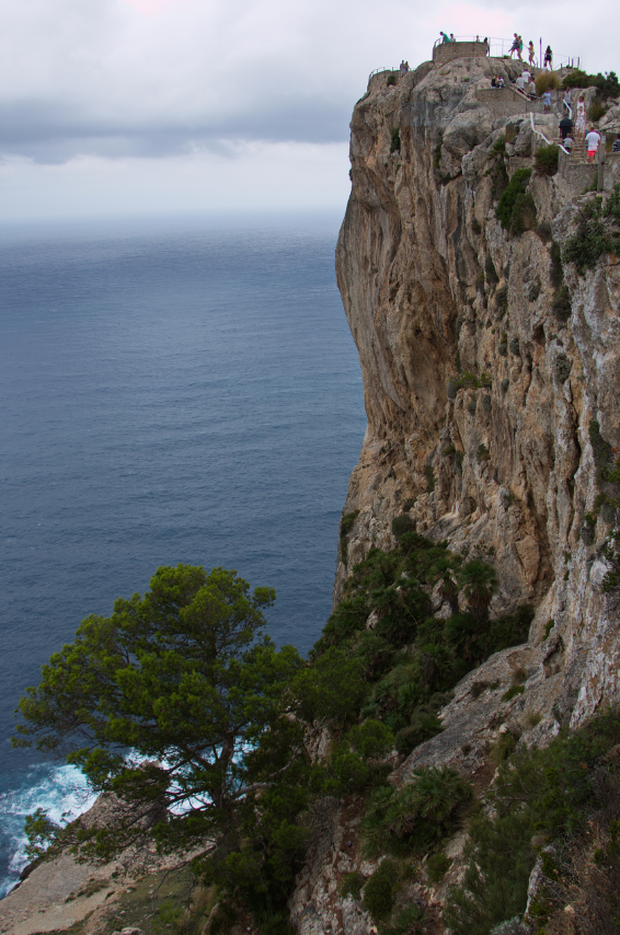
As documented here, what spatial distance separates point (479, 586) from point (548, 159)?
15812 mm

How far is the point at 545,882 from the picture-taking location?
10.6 m

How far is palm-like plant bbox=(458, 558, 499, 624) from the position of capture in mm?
26141

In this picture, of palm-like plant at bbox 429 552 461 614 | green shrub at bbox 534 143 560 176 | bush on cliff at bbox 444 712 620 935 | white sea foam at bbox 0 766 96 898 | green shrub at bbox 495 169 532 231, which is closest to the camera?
bush on cliff at bbox 444 712 620 935

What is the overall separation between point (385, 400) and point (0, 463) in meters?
68.4

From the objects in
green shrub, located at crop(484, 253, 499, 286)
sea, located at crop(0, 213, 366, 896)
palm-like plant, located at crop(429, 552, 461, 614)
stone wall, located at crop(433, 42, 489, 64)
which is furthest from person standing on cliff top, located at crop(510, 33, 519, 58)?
sea, located at crop(0, 213, 366, 896)

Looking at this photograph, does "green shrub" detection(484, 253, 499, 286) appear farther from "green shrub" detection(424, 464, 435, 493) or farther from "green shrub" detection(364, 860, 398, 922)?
"green shrub" detection(364, 860, 398, 922)

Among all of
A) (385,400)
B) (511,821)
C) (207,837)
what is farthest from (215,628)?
(385,400)

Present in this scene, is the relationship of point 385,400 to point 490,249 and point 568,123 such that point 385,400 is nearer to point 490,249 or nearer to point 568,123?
point 490,249

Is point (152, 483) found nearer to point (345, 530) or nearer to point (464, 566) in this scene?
point (345, 530)

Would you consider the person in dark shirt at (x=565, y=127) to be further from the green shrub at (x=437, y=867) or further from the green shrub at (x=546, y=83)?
the green shrub at (x=437, y=867)

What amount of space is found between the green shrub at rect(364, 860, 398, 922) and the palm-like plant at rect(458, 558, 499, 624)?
454 inches

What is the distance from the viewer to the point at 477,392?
30906mm

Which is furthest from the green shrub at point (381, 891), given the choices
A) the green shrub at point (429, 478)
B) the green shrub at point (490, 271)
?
the green shrub at point (429, 478)

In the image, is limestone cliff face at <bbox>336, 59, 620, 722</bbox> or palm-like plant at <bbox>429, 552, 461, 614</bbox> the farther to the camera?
palm-like plant at <bbox>429, 552, 461, 614</bbox>
